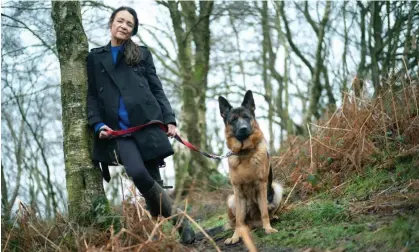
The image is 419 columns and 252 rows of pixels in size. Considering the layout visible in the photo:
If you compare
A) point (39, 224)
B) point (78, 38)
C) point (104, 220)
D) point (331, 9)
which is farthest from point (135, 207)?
point (331, 9)

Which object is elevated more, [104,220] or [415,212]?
[104,220]

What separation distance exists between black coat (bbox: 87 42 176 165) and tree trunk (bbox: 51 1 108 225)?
0.40ft

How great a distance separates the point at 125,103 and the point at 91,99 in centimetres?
51

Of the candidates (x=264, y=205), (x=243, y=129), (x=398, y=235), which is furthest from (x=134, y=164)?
(x=398, y=235)

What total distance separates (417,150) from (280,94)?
1250 cm

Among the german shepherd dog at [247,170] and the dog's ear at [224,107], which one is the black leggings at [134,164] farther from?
the dog's ear at [224,107]

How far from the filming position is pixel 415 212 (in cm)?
409

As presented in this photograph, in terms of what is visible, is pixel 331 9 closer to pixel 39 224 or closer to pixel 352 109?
pixel 352 109

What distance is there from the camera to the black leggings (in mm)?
4723

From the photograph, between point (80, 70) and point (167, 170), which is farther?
point (167, 170)

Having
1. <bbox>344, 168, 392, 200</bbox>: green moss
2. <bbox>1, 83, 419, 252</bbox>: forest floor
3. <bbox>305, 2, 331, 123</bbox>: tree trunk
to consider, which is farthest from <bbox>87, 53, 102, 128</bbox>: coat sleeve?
<bbox>305, 2, 331, 123</bbox>: tree trunk

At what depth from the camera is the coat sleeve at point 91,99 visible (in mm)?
5027

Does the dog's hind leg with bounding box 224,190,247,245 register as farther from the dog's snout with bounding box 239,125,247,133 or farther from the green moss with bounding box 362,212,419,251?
the green moss with bounding box 362,212,419,251

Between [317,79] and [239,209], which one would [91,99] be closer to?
[239,209]
